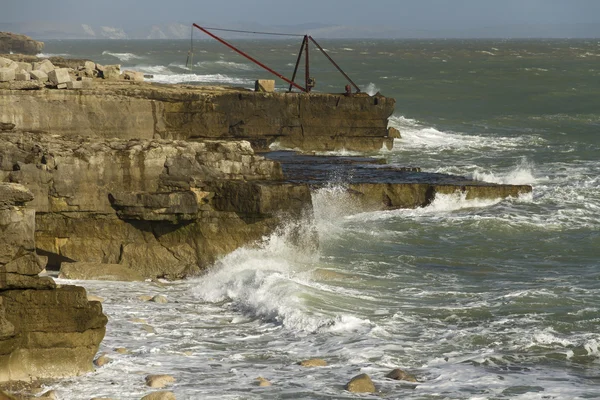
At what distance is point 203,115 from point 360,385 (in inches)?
689

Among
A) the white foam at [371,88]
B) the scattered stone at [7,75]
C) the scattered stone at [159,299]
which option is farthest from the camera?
the white foam at [371,88]

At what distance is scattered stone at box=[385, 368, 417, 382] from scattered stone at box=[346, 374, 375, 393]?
0.37m

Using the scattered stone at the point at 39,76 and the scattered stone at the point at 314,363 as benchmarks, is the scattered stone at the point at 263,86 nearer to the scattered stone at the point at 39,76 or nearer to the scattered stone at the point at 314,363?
the scattered stone at the point at 39,76

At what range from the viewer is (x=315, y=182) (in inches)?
835

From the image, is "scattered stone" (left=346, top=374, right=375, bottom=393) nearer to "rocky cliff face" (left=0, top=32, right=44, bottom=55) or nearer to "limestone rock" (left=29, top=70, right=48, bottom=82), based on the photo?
"limestone rock" (left=29, top=70, right=48, bottom=82)

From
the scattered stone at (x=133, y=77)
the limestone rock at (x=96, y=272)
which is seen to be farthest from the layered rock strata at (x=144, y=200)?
the scattered stone at (x=133, y=77)

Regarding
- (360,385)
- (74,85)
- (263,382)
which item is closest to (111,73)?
(74,85)

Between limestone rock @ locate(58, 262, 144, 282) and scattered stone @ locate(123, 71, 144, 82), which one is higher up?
scattered stone @ locate(123, 71, 144, 82)

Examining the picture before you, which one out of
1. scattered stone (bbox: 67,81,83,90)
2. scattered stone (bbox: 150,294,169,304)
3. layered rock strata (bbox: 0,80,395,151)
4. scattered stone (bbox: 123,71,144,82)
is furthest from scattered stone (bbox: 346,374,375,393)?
scattered stone (bbox: 123,71,144,82)

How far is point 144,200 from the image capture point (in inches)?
560

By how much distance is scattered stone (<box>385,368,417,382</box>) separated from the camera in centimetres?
1020

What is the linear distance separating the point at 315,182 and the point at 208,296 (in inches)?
310

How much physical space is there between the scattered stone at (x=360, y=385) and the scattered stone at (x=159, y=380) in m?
1.64

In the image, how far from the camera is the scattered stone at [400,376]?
1020 cm
